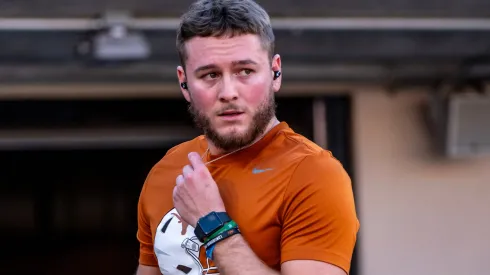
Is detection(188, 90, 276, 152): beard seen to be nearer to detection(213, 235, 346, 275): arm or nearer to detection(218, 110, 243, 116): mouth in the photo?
detection(218, 110, 243, 116): mouth

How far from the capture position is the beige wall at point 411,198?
6.30 meters

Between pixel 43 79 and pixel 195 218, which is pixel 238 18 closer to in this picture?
pixel 195 218

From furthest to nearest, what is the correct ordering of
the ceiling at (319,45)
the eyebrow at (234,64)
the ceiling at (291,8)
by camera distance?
the ceiling at (319,45)
the ceiling at (291,8)
the eyebrow at (234,64)

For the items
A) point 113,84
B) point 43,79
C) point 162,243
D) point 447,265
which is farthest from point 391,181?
point 162,243

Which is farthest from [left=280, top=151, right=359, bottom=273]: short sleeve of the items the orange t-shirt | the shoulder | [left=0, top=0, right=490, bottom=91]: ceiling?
[left=0, top=0, right=490, bottom=91]: ceiling

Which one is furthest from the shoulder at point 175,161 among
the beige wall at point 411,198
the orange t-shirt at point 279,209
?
the beige wall at point 411,198

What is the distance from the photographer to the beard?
6.61ft

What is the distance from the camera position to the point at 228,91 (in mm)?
1963

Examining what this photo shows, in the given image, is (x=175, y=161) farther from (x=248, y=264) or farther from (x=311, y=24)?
(x=311, y=24)

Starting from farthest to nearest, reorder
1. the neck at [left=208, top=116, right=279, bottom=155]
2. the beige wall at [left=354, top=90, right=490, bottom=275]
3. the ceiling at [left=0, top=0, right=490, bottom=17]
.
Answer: the beige wall at [left=354, top=90, right=490, bottom=275] → the ceiling at [left=0, top=0, right=490, bottom=17] → the neck at [left=208, top=116, right=279, bottom=155]

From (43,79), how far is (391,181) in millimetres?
2546

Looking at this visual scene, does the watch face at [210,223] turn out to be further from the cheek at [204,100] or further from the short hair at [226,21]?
the short hair at [226,21]

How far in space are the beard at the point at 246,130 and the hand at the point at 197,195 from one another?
2.9 inches

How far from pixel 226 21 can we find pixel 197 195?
40cm
